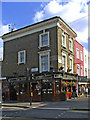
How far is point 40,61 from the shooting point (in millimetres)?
20062

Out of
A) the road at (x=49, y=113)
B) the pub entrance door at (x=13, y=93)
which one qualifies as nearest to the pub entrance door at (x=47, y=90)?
the pub entrance door at (x=13, y=93)

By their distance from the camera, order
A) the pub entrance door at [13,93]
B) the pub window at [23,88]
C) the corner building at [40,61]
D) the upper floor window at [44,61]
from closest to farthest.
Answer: the corner building at [40,61], the upper floor window at [44,61], the pub window at [23,88], the pub entrance door at [13,93]

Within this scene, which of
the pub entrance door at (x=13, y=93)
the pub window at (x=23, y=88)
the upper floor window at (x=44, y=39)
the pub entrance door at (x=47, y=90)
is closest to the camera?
the pub entrance door at (x=47, y=90)

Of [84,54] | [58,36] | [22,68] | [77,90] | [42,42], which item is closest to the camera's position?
[58,36]

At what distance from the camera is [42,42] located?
20.5 metres

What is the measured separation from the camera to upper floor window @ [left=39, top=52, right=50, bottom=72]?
1948 centimetres

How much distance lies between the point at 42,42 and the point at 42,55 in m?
1.78

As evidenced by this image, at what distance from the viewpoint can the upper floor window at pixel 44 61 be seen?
19480 mm

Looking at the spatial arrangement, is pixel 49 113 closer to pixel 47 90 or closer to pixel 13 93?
pixel 47 90

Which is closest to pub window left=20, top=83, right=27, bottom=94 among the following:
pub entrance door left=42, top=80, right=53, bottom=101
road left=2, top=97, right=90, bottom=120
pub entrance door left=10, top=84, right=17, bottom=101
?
pub entrance door left=10, top=84, right=17, bottom=101

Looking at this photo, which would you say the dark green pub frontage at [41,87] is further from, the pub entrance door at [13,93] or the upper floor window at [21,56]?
the upper floor window at [21,56]

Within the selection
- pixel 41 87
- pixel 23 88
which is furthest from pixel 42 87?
pixel 23 88

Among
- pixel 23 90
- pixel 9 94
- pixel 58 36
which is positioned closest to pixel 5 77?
pixel 9 94

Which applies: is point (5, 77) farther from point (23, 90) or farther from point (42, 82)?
point (42, 82)
